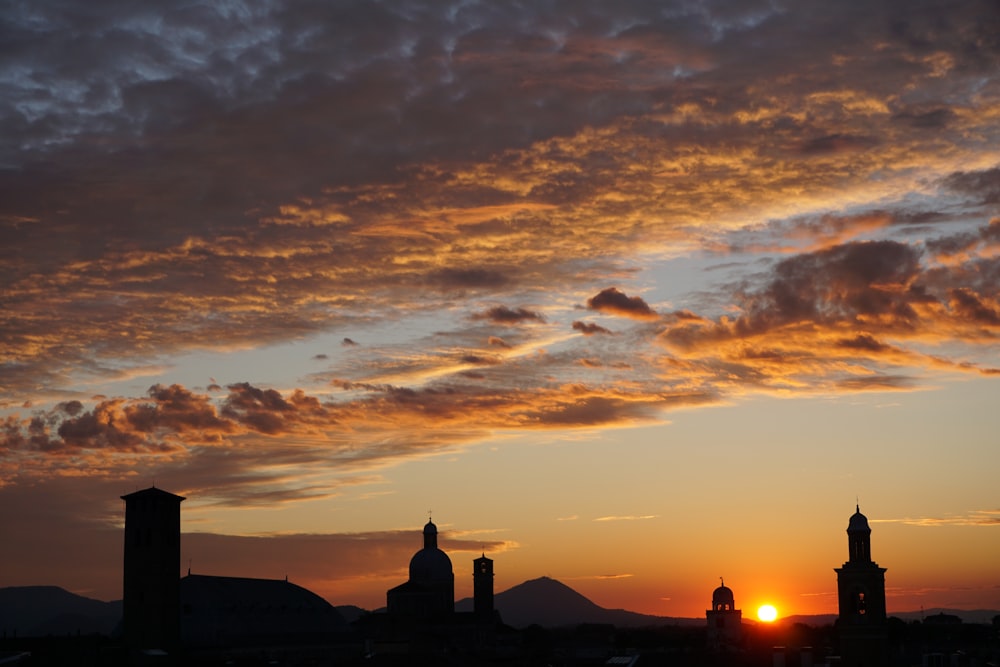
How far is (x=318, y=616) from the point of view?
186875 mm

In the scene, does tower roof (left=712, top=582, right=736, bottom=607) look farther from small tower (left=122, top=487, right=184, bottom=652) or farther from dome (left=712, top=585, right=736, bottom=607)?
small tower (left=122, top=487, right=184, bottom=652)

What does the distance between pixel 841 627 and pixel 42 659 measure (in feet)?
244

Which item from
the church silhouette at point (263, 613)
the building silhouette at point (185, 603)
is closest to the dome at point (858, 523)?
the church silhouette at point (263, 613)

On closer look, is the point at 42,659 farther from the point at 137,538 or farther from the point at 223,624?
the point at 223,624

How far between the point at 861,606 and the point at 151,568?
81.1m

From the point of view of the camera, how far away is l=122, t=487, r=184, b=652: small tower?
14375 centimetres

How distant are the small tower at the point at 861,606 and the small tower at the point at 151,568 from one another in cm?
7774

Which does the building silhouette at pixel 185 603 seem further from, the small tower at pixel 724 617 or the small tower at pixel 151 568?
the small tower at pixel 724 617

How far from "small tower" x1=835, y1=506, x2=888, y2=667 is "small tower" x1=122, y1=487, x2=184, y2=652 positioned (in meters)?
77.7

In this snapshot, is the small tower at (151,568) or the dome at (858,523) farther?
the small tower at (151,568)

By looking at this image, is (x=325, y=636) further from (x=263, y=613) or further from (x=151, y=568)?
(x=151, y=568)

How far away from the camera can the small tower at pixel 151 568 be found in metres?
144

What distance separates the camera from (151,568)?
145 meters

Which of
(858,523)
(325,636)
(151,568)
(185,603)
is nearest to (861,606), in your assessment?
(858,523)
